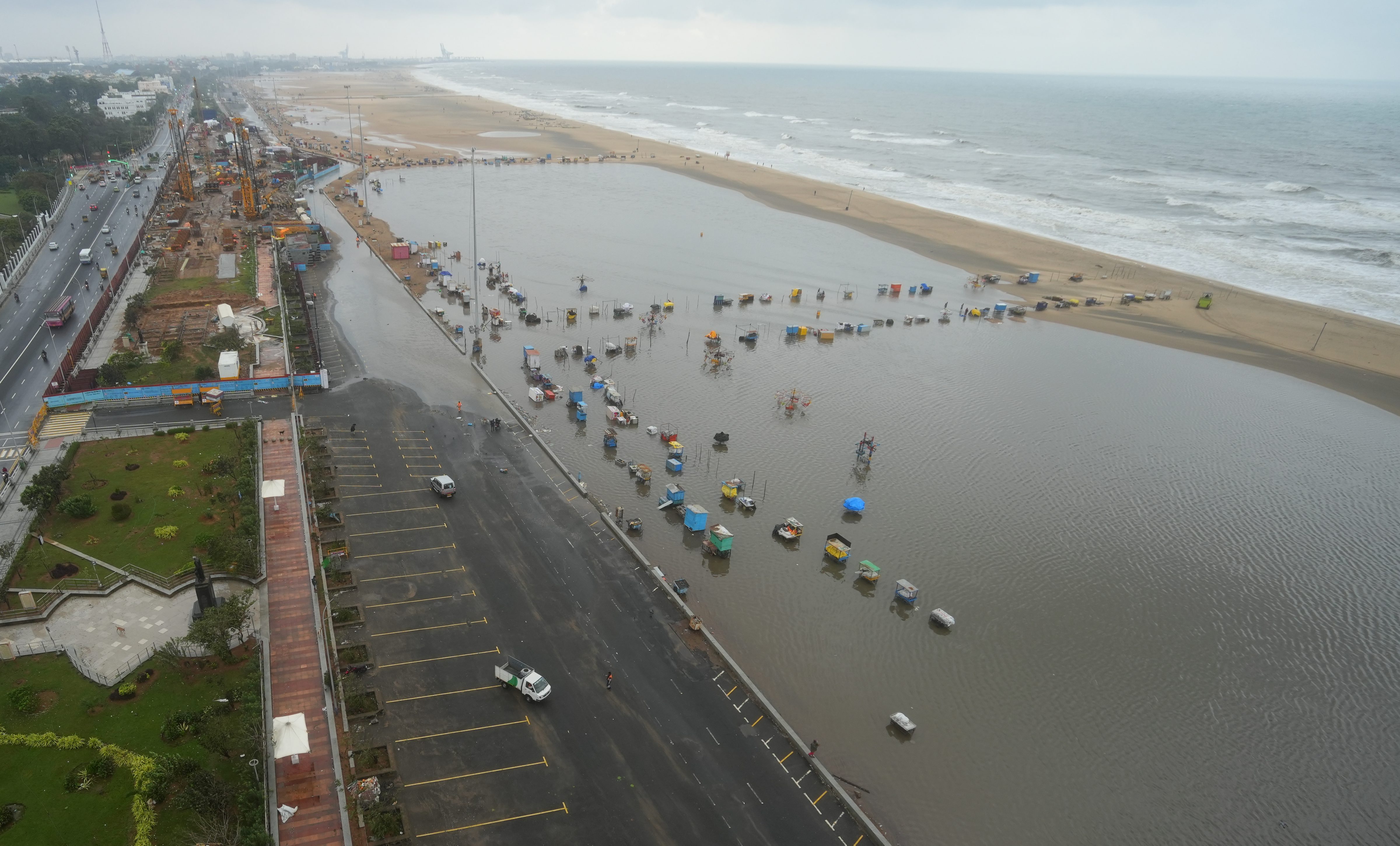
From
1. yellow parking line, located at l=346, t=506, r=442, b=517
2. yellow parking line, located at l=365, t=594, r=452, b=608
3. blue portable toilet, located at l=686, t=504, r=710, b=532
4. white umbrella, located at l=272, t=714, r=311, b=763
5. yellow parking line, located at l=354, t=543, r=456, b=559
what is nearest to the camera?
white umbrella, located at l=272, t=714, r=311, b=763

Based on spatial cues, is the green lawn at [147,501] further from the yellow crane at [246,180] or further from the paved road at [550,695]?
the yellow crane at [246,180]

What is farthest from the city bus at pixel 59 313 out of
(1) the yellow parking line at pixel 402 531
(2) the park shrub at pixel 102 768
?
(2) the park shrub at pixel 102 768

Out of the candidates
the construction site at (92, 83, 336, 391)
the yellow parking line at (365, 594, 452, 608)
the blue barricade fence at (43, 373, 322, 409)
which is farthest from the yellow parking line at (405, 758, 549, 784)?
the construction site at (92, 83, 336, 391)

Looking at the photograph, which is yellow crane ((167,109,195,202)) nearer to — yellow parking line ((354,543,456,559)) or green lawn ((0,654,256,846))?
yellow parking line ((354,543,456,559))

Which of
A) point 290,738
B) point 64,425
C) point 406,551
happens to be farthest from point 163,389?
point 290,738

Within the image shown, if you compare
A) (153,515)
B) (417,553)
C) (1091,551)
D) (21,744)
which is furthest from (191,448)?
(1091,551)

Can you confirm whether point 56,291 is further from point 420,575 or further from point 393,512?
point 420,575

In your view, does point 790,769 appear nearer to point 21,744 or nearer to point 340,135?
point 21,744
